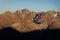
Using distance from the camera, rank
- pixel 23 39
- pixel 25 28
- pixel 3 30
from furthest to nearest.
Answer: pixel 25 28 < pixel 3 30 < pixel 23 39

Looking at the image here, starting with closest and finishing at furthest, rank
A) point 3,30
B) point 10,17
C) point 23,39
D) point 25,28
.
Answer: point 23,39 < point 3,30 < point 25,28 < point 10,17

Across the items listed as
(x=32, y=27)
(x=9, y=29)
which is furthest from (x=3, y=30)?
(x=32, y=27)

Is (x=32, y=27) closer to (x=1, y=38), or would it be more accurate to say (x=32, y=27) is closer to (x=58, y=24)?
(x=58, y=24)

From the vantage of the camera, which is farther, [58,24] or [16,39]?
[58,24]

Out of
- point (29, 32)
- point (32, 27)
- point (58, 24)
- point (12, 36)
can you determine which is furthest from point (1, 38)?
point (58, 24)

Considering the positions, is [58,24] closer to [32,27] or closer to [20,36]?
[32,27]

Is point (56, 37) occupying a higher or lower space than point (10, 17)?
lower

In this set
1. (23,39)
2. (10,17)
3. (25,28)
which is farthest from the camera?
(10,17)

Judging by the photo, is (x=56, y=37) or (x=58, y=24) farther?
(x=58, y=24)

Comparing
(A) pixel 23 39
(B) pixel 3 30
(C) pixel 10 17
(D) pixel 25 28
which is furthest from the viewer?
(C) pixel 10 17
